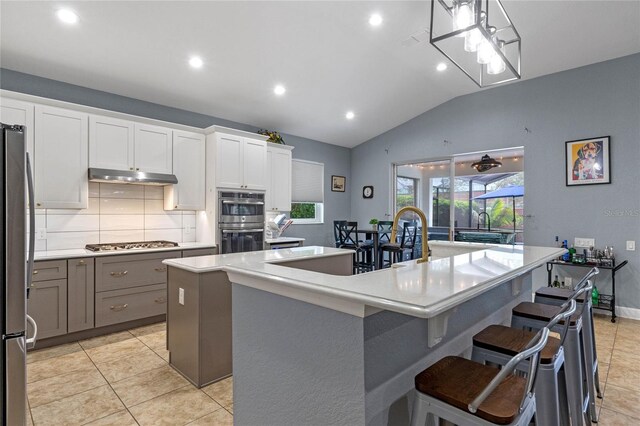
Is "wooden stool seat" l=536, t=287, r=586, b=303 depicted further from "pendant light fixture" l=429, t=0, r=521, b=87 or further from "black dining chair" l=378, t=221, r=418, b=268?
"black dining chair" l=378, t=221, r=418, b=268

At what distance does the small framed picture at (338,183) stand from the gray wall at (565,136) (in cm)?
191

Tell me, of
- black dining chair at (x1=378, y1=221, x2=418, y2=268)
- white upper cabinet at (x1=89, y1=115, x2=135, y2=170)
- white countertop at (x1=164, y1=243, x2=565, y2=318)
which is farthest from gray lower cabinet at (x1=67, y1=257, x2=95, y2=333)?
black dining chair at (x1=378, y1=221, x2=418, y2=268)

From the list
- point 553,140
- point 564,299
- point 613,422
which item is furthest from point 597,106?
point 613,422

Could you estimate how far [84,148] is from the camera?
358cm

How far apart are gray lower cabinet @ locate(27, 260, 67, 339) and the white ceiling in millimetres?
2089

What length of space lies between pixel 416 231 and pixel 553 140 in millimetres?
2521

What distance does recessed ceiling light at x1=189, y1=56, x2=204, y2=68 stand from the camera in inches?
147

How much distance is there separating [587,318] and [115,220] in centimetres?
464

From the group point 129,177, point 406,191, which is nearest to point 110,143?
point 129,177

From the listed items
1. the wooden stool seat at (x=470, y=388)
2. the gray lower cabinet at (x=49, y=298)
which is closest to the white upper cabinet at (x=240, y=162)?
the gray lower cabinet at (x=49, y=298)

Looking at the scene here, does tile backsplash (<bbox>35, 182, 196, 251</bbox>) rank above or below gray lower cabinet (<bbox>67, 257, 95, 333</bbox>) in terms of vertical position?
above

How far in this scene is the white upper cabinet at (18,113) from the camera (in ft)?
10.1

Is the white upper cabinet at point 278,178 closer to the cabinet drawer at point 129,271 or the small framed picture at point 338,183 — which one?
the small framed picture at point 338,183

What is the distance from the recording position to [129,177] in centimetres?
378
